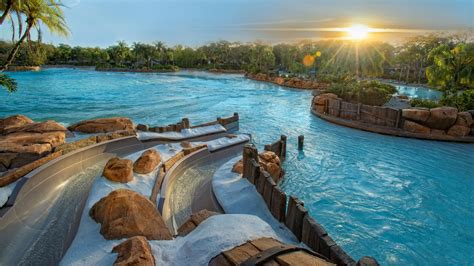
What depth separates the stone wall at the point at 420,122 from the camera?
1569 centimetres

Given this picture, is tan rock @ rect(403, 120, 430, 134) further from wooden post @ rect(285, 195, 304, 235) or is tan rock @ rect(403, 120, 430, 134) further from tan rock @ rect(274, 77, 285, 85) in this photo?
tan rock @ rect(274, 77, 285, 85)

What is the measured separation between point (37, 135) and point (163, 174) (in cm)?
439

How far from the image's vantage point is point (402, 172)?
38.1ft

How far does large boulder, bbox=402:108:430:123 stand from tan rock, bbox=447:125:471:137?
138 cm

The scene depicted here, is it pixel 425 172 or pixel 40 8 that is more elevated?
pixel 40 8

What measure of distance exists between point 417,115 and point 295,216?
1446 centimetres

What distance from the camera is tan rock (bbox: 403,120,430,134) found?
53.0 ft

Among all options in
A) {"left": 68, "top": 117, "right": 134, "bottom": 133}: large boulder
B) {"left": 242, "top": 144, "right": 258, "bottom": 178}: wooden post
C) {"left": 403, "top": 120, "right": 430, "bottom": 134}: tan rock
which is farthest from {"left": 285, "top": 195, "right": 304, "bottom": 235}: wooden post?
{"left": 403, "top": 120, "right": 430, "bottom": 134}: tan rock

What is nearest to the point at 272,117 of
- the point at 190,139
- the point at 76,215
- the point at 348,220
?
the point at 190,139

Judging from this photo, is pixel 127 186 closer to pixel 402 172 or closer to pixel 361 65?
pixel 402 172

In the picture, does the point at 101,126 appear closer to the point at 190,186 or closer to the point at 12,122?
the point at 12,122

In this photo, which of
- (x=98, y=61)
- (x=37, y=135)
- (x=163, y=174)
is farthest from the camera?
(x=98, y=61)

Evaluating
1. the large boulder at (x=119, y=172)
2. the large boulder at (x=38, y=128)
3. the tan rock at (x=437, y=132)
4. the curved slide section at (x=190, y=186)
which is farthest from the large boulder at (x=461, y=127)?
the large boulder at (x=38, y=128)

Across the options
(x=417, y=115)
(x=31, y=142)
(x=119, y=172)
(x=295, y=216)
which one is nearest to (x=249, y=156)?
(x=295, y=216)
